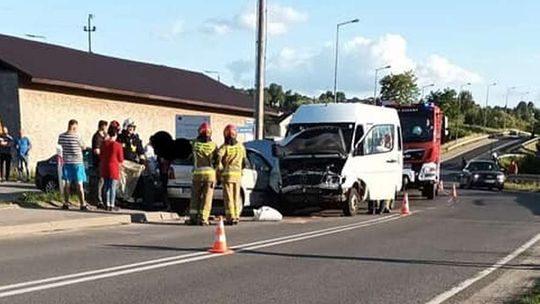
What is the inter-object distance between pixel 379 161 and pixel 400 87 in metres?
87.4

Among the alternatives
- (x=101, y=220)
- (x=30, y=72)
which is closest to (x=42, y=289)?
(x=101, y=220)

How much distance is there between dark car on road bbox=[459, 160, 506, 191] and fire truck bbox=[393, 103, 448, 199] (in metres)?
13.4

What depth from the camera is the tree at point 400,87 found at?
106562mm

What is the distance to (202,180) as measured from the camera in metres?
16.3

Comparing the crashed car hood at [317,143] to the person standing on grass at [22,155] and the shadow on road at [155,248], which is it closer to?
the shadow on road at [155,248]

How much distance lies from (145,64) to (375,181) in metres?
25.5

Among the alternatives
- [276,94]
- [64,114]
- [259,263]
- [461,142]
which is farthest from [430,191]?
[276,94]

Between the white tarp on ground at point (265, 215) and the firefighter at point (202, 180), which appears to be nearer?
the firefighter at point (202, 180)

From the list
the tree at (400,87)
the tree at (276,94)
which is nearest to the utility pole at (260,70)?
the tree at (400,87)

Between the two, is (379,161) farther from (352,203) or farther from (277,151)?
(277,151)

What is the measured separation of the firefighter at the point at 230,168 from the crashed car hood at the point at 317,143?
3.34m

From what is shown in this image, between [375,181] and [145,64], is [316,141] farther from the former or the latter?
[145,64]

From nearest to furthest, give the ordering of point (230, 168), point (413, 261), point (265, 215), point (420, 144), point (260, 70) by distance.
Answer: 1. point (413, 261)
2. point (230, 168)
3. point (265, 215)
4. point (260, 70)
5. point (420, 144)

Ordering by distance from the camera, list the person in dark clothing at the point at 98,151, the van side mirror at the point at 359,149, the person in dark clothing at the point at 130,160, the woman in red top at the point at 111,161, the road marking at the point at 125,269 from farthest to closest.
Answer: the van side mirror at the point at 359,149 < the person in dark clothing at the point at 130,160 < the person in dark clothing at the point at 98,151 < the woman in red top at the point at 111,161 < the road marking at the point at 125,269
